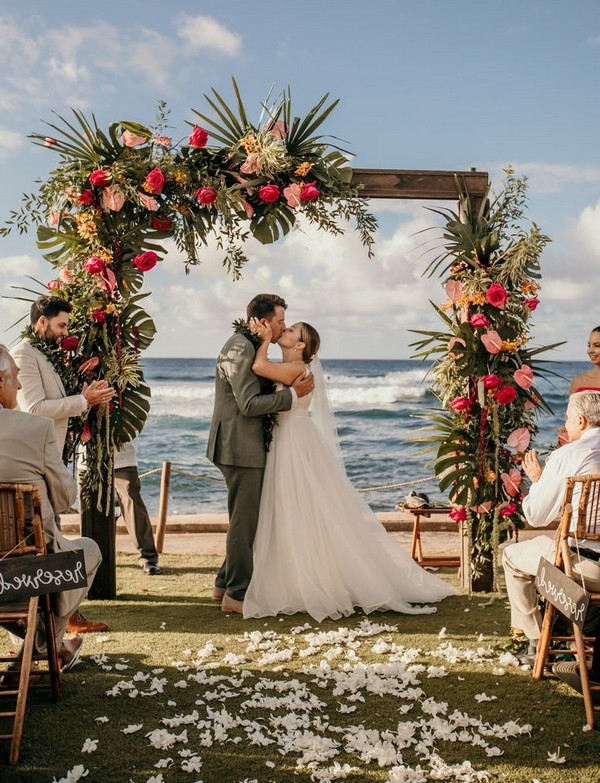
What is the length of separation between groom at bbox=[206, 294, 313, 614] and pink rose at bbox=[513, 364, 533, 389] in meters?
1.53

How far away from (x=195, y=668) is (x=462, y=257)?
3.48 metres

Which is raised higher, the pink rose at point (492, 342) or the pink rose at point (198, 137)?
the pink rose at point (198, 137)

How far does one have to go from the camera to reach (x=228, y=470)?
18.5 feet

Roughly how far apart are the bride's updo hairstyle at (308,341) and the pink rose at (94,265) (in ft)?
4.72

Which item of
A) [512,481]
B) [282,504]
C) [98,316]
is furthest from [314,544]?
[98,316]

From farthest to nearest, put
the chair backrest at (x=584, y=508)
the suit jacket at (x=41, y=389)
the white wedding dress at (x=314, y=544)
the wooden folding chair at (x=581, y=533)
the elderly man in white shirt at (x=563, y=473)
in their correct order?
the white wedding dress at (x=314, y=544) < the suit jacket at (x=41, y=389) < the elderly man in white shirt at (x=563, y=473) < the chair backrest at (x=584, y=508) < the wooden folding chair at (x=581, y=533)

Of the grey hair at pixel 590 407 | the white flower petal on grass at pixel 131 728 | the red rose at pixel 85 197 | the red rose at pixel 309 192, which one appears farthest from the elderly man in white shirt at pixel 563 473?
the red rose at pixel 85 197

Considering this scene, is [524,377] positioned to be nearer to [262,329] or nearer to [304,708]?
[262,329]

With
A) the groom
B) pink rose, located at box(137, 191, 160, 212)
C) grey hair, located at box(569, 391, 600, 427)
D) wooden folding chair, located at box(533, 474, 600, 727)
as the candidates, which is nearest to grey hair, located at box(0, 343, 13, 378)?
the groom

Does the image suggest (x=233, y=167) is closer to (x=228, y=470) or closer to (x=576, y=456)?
(x=228, y=470)

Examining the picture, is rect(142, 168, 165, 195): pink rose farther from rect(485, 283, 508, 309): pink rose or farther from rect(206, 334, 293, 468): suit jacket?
rect(485, 283, 508, 309): pink rose

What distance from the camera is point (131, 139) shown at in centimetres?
562

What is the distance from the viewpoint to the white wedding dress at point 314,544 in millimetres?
5492

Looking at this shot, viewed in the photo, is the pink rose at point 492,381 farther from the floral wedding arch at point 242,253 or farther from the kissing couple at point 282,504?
the kissing couple at point 282,504
